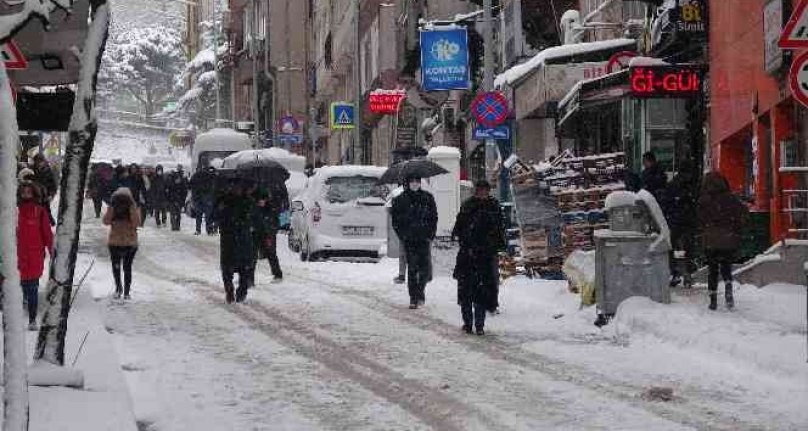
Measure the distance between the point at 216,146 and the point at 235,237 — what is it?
37153mm

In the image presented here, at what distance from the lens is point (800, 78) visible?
11.2 meters

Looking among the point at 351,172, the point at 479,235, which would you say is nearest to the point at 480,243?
the point at 479,235

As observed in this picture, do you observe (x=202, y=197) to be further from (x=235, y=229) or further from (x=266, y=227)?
(x=235, y=229)

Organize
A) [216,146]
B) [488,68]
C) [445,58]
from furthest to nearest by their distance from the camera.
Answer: [216,146] < [445,58] < [488,68]

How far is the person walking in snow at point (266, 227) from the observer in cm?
2245

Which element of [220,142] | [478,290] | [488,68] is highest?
[488,68]

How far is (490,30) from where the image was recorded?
99.4 ft

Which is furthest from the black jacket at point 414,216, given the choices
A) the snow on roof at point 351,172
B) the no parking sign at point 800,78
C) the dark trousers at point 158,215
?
the dark trousers at point 158,215

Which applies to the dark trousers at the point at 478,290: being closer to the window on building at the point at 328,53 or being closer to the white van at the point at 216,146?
the white van at the point at 216,146

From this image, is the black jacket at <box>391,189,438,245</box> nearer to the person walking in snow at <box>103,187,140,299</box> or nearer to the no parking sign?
the person walking in snow at <box>103,187,140,299</box>

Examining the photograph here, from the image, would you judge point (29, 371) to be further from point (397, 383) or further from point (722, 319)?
point (722, 319)

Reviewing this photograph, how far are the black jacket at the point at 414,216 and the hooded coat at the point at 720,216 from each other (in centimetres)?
366

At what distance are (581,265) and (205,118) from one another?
10004 centimetres

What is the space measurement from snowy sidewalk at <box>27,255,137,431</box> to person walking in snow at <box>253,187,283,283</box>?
9199 mm
